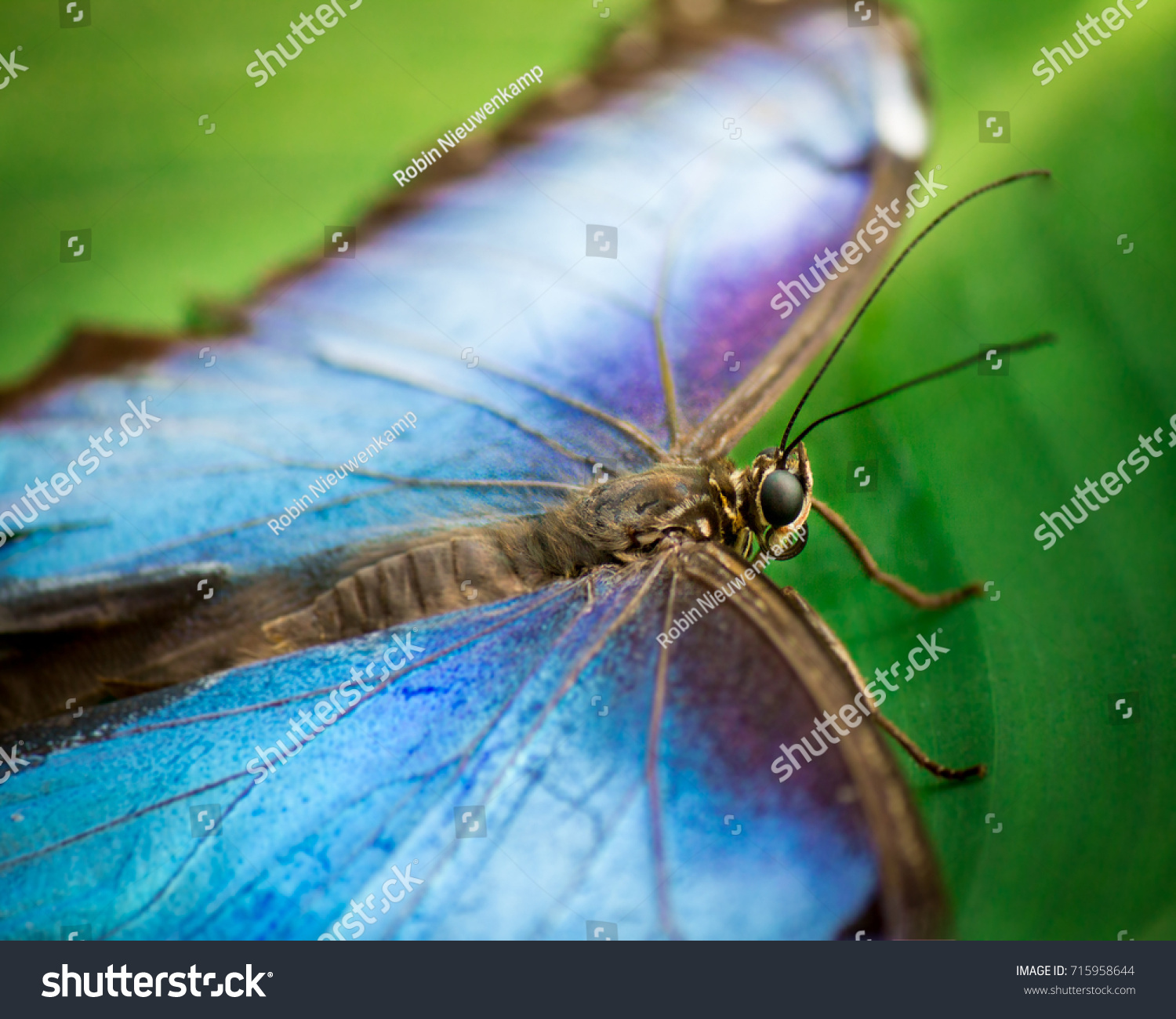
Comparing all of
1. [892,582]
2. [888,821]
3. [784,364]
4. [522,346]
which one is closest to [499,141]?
[522,346]

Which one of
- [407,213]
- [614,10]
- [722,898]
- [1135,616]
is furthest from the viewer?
[614,10]

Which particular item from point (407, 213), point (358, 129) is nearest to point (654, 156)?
point (407, 213)

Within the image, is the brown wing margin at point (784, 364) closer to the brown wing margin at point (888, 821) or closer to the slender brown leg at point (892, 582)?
the slender brown leg at point (892, 582)

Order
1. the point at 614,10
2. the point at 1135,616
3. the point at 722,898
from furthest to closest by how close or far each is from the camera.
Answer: the point at 614,10 → the point at 1135,616 → the point at 722,898

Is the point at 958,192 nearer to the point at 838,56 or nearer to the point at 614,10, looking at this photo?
the point at 838,56

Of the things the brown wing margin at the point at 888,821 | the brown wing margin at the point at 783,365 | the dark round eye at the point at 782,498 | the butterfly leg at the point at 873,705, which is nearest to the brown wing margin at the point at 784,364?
the brown wing margin at the point at 783,365

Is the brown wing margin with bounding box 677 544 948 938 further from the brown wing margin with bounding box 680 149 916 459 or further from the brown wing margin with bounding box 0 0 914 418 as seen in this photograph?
the brown wing margin with bounding box 0 0 914 418
